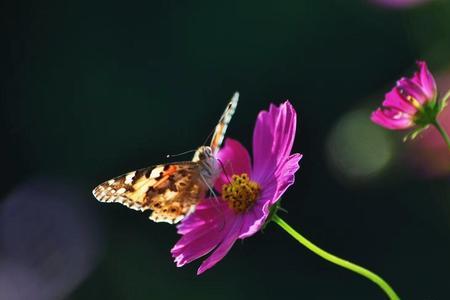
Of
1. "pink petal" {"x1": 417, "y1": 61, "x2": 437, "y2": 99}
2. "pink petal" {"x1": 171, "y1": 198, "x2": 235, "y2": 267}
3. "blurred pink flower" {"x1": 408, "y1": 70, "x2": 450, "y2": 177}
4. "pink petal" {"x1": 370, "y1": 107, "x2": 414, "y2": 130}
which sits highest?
"pink petal" {"x1": 417, "y1": 61, "x2": 437, "y2": 99}

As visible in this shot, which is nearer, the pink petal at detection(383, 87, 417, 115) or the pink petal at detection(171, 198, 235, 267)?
the pink petal at detection(383, 87, 417, 115)

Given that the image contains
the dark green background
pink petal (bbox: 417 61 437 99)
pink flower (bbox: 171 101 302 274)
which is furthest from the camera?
the dark green background

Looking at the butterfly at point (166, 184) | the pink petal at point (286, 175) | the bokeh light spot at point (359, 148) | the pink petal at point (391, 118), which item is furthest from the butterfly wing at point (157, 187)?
the bokeh light spot at point (359, 148)

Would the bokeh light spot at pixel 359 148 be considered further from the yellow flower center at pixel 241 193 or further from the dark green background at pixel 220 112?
the yellow flower center at pixel 241 193

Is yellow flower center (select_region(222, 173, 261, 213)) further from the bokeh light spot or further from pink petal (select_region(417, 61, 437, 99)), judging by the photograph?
the bokeh light spot

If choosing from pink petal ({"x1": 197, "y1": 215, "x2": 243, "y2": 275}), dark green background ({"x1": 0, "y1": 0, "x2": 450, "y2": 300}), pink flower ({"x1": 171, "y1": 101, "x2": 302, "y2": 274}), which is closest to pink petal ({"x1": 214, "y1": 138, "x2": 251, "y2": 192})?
pink flower ({"x1": 171, "y1": 101, "x2": 302, "y2": 274})

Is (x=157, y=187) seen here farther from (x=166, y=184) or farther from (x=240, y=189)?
(x=240, y=189)

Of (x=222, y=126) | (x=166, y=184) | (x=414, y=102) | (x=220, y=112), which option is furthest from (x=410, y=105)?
(x=220, y=112)

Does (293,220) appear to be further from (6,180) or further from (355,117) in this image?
(6,180)
